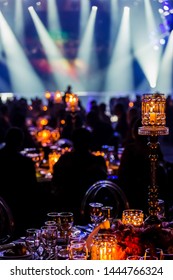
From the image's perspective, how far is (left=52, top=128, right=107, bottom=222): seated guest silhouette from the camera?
5.06 metres

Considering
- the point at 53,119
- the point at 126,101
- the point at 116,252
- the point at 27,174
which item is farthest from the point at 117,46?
the point at 116,252

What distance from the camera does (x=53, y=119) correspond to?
10.1 m

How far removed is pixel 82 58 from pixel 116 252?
1513 cm

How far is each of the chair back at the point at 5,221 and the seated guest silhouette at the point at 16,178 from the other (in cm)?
49

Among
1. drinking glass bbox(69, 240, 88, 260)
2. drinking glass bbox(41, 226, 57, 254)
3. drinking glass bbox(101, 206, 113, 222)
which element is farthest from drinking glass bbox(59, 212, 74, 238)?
drinking glass bbox(69, 240, 88, 260)

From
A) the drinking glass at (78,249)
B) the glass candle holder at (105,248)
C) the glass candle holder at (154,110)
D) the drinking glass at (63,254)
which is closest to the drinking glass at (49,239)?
the drinking glass at (63,254)

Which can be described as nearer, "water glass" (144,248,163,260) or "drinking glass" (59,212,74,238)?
"water glass" (144,248,163,260)

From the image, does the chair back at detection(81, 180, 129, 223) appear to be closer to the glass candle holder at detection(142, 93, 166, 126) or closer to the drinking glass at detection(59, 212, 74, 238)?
the drinking glass at detection(59, 212, 74, 238)

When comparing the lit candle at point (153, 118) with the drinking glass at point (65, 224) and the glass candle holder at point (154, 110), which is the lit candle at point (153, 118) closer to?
the glass candle holder at point (154, 110)

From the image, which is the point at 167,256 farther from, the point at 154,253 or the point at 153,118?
the point at 153,118

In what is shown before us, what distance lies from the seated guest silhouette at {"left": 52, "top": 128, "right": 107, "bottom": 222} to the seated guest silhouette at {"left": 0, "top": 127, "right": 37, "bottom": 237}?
0.27 metres

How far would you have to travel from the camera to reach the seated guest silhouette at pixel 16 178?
5.20 m

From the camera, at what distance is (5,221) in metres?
→ 4.48
